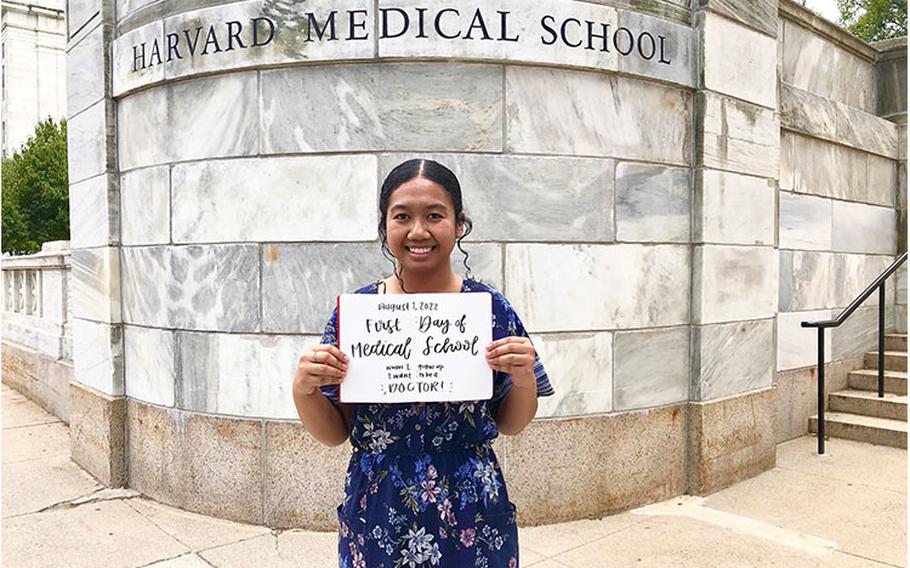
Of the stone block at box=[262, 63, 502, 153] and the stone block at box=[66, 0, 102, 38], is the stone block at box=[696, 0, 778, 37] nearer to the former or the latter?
the stone block at box=[262, 63, 502, 153]

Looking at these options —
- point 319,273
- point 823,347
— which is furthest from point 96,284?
point 823,347

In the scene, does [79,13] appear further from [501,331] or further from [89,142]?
[501,331]

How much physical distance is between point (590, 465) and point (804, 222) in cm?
371

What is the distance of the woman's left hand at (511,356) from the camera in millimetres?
1883

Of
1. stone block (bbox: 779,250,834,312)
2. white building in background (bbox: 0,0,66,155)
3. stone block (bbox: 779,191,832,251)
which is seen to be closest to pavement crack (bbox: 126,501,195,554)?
stone block (bbox: 779,250,834,312)

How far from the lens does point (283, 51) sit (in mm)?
4270

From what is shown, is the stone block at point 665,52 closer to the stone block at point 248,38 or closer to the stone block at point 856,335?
the stone block at point 248,38

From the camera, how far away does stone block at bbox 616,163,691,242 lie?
459cm

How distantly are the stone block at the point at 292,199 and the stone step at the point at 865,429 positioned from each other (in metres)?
4.81

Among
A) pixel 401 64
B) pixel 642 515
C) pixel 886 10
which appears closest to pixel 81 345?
pixel 401 64

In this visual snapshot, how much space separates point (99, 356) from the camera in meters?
5.22

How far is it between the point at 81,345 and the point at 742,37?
5549 mm

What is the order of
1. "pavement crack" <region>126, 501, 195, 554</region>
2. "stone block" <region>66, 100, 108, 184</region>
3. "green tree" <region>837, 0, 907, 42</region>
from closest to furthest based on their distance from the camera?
"pavement crack" <region>126, 501, 195, 554</region> → "stone block" <region>66, 100, 108, 184</region> → "green tree" <region>837, 0, 907, 42</region>

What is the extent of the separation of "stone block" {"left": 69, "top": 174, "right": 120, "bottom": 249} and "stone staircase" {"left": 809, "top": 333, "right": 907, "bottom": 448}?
6284 millimetres
